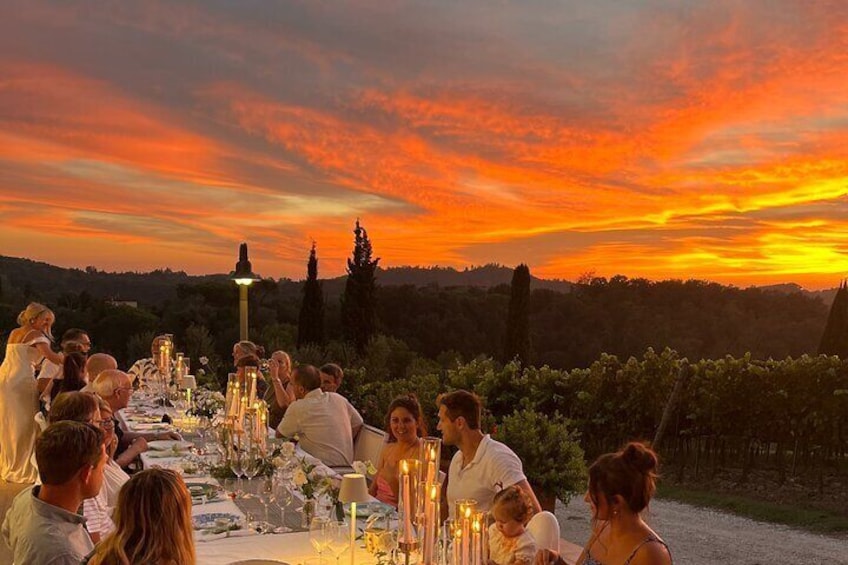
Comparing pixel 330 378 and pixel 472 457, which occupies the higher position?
pixel 330 378

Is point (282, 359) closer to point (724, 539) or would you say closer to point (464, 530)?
point (724, 539)

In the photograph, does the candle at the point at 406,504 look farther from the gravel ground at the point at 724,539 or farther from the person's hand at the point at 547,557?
the gravel ground at the point at 724,539

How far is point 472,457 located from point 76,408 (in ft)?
5.81

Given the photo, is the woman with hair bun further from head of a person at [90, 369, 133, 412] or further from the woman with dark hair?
the woman with dark hair

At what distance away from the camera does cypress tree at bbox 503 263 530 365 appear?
1697 cm

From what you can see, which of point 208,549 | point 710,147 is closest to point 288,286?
point 710,147

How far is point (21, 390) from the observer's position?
7270mm

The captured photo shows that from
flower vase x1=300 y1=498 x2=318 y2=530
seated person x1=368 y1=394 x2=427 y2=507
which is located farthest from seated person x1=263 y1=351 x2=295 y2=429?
flower vase x1=300 y1=498 x2=318 y2=530

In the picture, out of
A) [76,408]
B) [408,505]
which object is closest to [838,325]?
[408,505]

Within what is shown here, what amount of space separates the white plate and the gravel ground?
3.88 m

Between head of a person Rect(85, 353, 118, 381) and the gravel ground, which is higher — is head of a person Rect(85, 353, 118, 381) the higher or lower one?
the higher one

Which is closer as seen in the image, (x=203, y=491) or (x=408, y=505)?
(x=408, y=505)

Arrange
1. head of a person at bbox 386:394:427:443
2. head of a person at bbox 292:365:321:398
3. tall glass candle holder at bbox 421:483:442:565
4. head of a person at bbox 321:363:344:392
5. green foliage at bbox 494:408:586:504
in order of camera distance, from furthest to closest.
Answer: head of a person at bbox 321:363:344:392, head of a person at bbox 292:365:321:398, green foliage at bbox 494:408:586:504, head of a person at bbox 386:394:427:443, tall glass candle holder at bbox 421:483:442:565

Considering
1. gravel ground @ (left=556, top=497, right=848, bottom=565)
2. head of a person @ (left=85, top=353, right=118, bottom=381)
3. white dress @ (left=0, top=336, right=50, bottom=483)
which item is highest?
head of a person @ (left=85, top=353, right=118, bottom=381)
